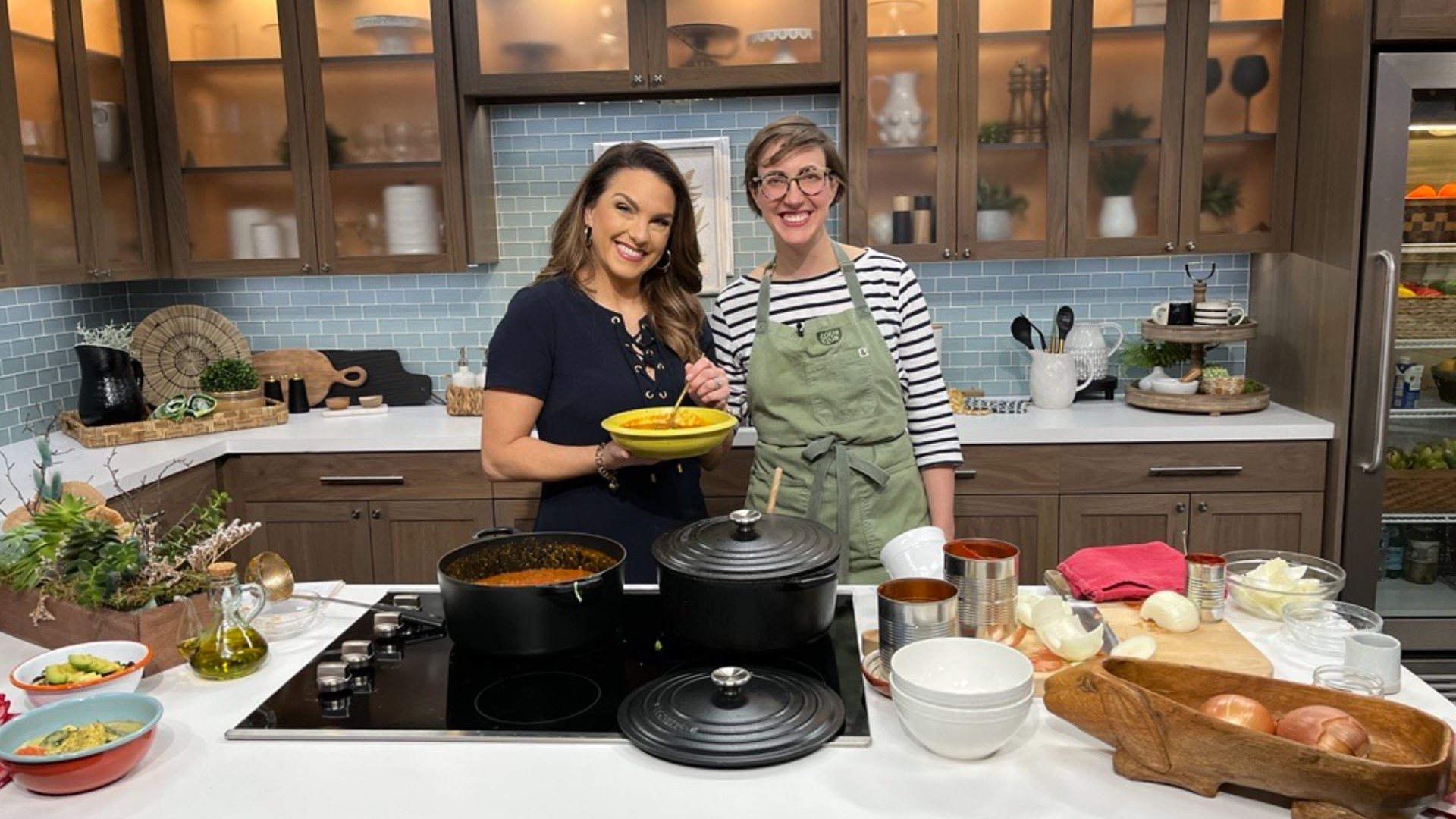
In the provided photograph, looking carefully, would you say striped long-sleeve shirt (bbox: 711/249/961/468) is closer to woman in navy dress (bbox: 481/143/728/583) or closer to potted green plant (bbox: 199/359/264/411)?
woman in navy dress (bbox: 481/143/728/583)

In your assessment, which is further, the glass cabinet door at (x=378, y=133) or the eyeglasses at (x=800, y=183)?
the glass cabinet door at (x=378, y=133)

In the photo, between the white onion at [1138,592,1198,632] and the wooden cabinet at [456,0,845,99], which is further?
the wooden cabinet at [456,0,845,99]

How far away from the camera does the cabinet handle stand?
3393 millimetres

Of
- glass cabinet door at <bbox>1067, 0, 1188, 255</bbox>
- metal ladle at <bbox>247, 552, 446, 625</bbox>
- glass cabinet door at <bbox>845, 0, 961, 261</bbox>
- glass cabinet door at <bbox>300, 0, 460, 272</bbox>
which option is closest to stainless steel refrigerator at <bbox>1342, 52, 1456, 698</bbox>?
glass cabinet door at <bbox>1067, 0, 1188, 255</bbox>

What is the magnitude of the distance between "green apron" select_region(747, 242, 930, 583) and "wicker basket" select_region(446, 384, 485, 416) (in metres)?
1.66

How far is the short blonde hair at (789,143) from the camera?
223cm

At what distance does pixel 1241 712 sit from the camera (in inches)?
47.9

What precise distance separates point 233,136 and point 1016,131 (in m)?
2.90

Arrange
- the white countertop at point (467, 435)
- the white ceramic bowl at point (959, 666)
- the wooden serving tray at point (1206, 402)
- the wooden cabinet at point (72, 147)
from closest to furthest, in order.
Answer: the white ceramic bowl at point (959, 666) → the wooden cabinet at point (72, 147) → the white countertop at point (467, 435) → the wooden serving tray at point (1206, 402)

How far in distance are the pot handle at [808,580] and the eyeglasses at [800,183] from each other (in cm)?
107

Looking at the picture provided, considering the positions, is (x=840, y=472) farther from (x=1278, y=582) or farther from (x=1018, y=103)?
(x=1018, y=103)

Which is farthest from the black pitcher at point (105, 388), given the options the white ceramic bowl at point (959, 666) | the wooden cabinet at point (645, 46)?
the white ceramic bowl at point (959, 666)

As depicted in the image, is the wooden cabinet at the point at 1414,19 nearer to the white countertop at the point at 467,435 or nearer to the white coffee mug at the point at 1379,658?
the white countertop at the point at 467,435

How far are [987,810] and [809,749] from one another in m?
0.22
